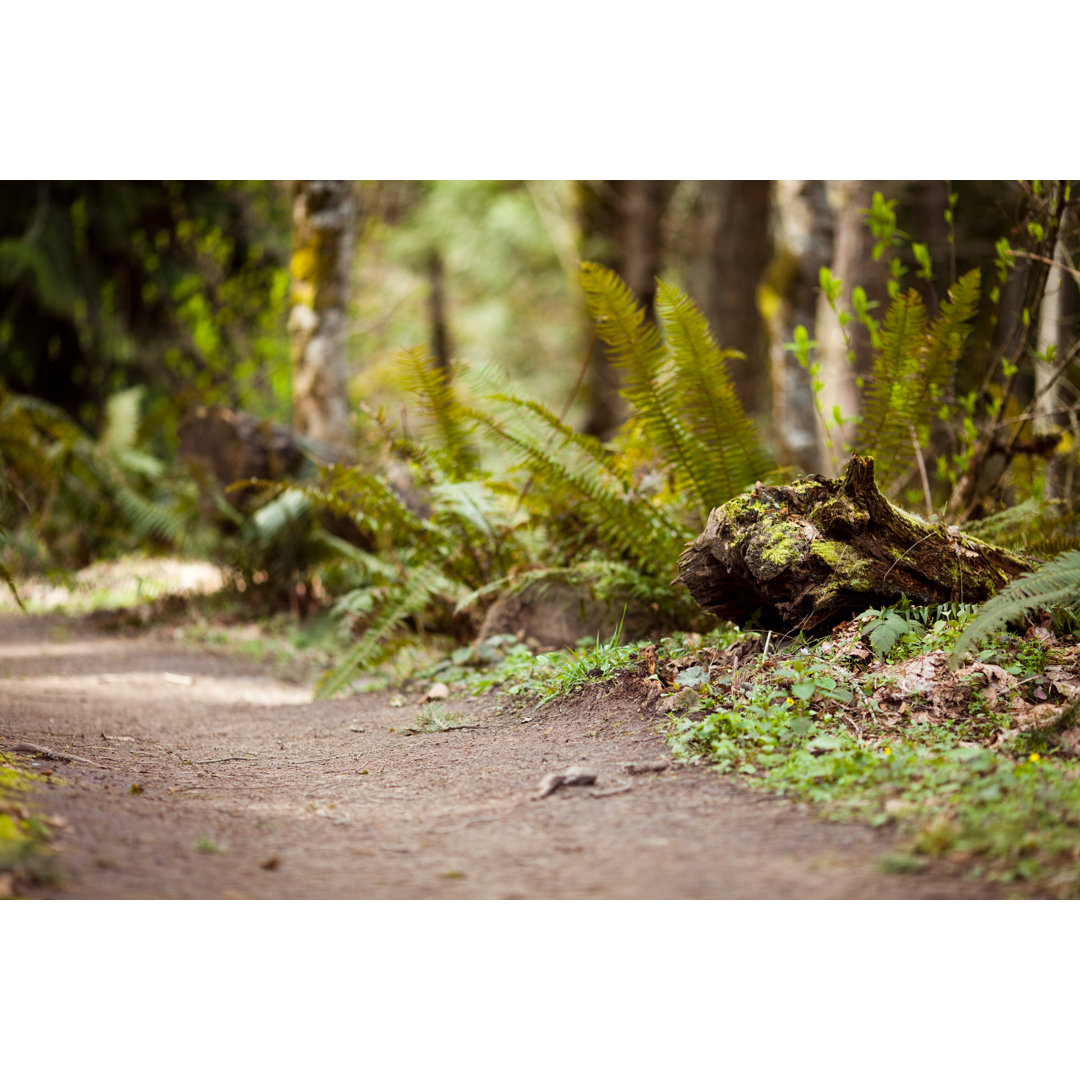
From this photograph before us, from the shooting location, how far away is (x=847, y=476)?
134 inches

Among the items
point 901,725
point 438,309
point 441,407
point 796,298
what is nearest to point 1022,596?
point 901,725

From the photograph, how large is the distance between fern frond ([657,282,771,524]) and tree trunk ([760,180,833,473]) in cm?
417

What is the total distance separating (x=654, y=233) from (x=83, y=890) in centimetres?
996

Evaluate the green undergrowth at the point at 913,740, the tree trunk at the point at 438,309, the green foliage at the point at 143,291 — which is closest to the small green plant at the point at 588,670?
the green undergrowth at the point at 913,740

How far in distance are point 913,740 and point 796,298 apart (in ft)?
21.1

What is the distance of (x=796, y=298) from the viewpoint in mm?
8469

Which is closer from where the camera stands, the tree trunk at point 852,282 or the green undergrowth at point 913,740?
the green undergrowth at point 913,740

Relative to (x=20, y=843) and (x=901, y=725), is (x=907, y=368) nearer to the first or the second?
(x=901, y=725)

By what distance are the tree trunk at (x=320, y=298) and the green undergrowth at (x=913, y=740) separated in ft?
15.3

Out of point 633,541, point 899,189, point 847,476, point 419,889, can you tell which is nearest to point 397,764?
point 419,889

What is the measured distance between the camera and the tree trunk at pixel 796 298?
8.28 metres

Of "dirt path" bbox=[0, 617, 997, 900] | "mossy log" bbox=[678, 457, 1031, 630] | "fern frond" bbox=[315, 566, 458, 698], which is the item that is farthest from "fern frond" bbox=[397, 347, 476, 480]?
"mossy log" bbox=[678, 457, 1031, 630]

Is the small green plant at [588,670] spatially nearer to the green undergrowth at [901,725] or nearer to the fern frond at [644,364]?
the green undergrowth at [901,725]

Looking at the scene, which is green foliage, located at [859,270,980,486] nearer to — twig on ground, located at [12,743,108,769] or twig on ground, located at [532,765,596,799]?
twig on ground, located at [532,765,596,799]
